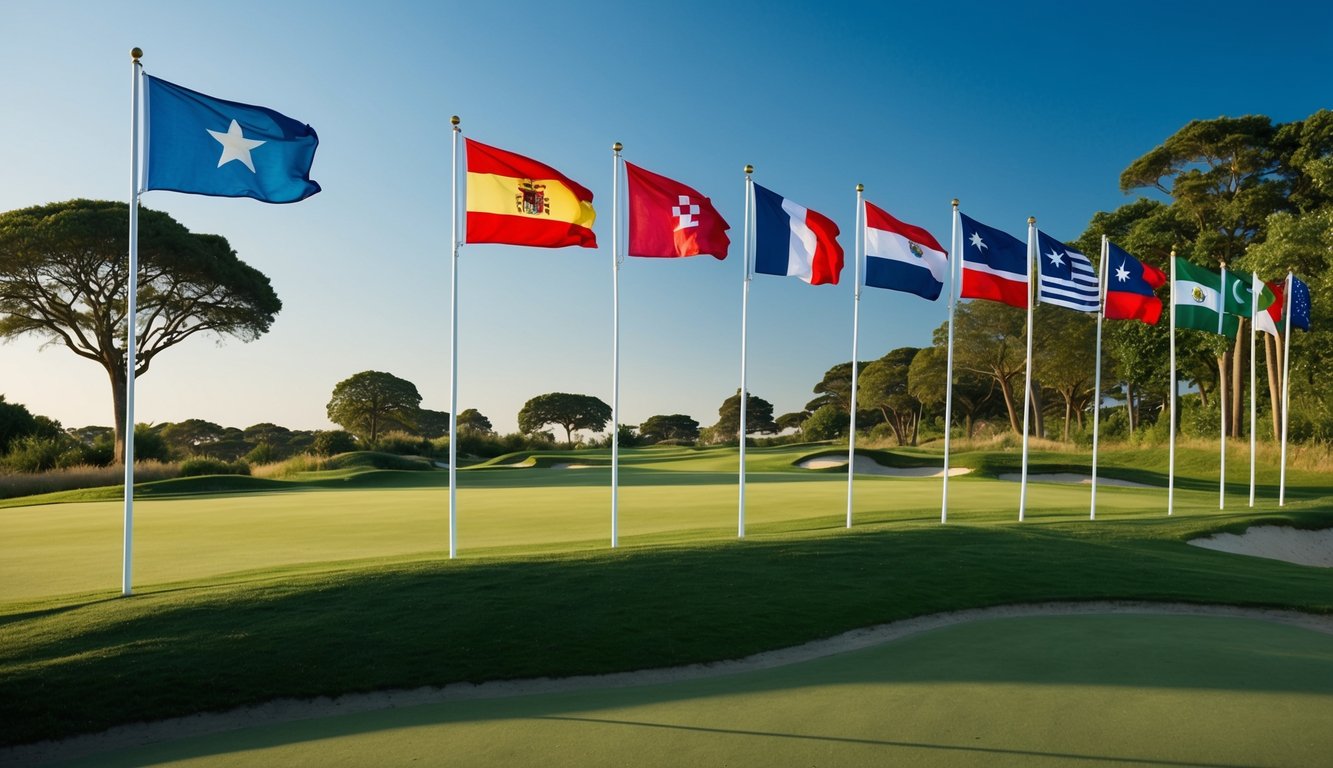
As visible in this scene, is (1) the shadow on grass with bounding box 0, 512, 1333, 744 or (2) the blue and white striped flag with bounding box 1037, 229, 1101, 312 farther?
(2) the blue and white striped flag with bounding box 1037, 229, 1101, 312

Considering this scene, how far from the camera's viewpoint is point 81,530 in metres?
17.0

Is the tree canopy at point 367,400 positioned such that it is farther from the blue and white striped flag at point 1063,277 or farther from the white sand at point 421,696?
the white sand at point 421,696

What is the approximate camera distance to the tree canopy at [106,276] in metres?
40.8

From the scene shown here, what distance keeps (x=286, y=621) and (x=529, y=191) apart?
6277 mm

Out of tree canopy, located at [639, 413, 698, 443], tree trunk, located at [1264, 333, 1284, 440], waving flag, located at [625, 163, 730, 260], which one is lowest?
tree canopy, located at [639, 413, 698, 443]

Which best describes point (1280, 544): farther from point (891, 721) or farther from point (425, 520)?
point (425, 520)

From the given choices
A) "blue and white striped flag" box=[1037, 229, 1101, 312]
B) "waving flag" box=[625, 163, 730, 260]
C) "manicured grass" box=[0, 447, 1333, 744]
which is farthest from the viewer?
"blue and white striped flag" box=[1037, 229, 1101, 312]

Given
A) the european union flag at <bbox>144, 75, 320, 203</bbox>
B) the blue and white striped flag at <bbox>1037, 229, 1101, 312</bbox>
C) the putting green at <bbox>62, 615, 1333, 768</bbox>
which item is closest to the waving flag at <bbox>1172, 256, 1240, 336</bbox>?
the blue and white striped flag at <bbox>1037, 229, 1101, 312</bbox>

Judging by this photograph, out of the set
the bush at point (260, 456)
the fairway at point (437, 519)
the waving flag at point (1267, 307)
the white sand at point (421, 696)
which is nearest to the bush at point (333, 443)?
the bush at point (260, 456)

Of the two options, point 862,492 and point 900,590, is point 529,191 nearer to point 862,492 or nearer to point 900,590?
point 900,590

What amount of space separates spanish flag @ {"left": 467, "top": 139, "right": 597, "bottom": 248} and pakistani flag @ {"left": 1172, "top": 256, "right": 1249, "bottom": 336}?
13831 mm

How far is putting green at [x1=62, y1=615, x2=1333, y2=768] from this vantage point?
5238 mm

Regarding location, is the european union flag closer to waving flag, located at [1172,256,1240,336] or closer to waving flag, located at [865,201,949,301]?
waving flag, located at [865,201,949,301]

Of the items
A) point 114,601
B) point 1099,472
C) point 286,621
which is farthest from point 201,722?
point 1099,472
